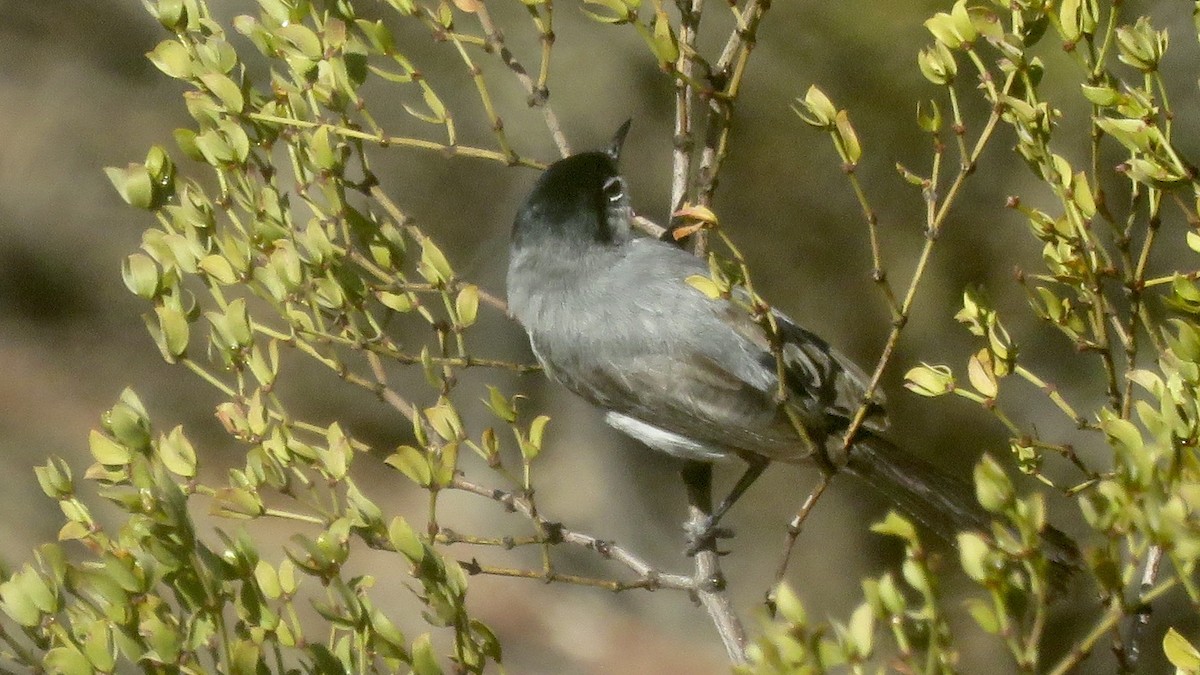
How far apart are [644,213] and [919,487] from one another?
278cm

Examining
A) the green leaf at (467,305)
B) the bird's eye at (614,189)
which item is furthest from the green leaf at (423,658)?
the bird's eye at (614,189)

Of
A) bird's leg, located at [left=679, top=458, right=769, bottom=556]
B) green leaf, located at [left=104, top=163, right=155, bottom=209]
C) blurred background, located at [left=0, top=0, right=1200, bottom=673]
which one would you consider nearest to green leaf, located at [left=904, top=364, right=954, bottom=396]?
bird's leg, located at [left=679, top=458, right=769, bottom=556]

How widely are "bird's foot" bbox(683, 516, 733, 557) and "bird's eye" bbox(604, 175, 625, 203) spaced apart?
0.68 meters

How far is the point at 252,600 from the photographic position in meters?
1.34

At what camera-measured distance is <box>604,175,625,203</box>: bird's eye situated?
2408 mm

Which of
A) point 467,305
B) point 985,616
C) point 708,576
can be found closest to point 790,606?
point 985,616

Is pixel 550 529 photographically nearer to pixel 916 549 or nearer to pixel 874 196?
pixel 916 549

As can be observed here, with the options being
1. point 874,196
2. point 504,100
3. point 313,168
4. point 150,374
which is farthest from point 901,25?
point 150,374

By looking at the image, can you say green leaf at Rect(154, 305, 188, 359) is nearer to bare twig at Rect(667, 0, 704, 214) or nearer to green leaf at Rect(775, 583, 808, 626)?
bare twig at Rect(667, 0, 704, 214)

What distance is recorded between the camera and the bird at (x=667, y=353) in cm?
220

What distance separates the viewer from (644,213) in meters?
4.80

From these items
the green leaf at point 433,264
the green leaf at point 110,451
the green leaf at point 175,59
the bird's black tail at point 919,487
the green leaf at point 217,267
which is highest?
the green leaf at point 175,59

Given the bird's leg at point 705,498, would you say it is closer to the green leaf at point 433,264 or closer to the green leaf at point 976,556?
the green leaf at point 433,264

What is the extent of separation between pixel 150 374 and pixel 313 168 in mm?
4757
